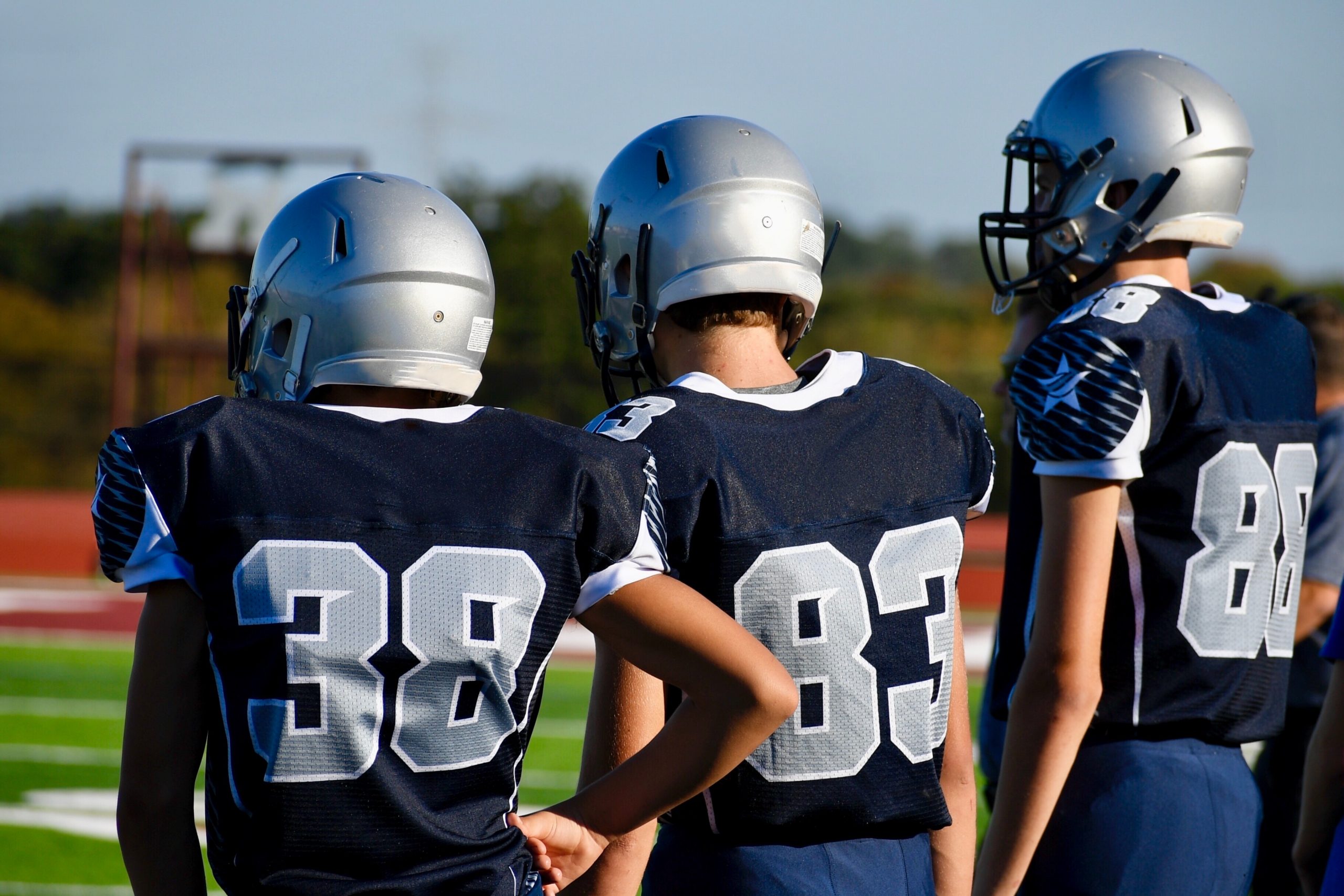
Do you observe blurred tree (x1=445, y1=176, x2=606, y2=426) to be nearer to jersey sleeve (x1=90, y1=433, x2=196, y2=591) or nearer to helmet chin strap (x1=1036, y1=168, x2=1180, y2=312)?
helmet chin strap (x1=1036, y1=168, x2=1180, y2=312)

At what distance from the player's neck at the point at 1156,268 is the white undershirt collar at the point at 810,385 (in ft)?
2.38

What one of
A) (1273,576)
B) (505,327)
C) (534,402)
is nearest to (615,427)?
(1273,576)

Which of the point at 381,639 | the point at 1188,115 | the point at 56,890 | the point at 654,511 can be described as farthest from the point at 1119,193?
the point at 56,890

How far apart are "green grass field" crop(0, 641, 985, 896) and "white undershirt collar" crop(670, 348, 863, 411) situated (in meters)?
4.30

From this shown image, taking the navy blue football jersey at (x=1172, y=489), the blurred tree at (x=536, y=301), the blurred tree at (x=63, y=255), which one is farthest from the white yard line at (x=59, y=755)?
the blurred tree at (x=63, y=255)

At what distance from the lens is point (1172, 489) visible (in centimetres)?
226

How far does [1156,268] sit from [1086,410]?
0.56m

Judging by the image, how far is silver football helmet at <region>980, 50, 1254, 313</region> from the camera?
2.53 m

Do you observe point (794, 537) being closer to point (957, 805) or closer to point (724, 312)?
point (724, 312)

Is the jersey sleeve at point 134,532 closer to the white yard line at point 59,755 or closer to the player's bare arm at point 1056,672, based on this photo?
the player's bare arm at point 1056,672

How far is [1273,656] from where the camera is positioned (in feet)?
7.80

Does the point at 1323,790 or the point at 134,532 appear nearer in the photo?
the point at 134,532

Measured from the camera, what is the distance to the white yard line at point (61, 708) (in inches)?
346

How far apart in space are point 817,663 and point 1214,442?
33.6 inches
